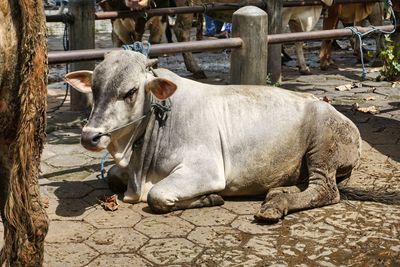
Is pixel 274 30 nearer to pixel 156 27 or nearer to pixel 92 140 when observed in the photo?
pixel 156 27

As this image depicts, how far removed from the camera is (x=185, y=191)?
14.8 feet

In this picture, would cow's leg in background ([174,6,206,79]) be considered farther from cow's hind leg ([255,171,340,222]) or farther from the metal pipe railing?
cow's hind leg ([255,171,340,222])

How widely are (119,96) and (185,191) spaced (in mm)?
755

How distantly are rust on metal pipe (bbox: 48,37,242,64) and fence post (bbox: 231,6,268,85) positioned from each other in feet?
0.26

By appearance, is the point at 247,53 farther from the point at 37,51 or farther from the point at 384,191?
the point at 37,51

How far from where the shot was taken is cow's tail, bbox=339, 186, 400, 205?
477 centimetres

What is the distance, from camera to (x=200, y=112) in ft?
15.7

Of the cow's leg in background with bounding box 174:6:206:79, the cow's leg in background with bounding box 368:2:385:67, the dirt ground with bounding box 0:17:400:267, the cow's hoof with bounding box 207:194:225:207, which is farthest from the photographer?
the cow's leg in background with bounding box 368:2:385:67

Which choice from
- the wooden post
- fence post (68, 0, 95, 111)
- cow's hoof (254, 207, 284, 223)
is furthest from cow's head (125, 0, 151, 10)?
cow's hoof (254, 207, 284, 223)

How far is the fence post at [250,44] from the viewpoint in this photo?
18.7 feet

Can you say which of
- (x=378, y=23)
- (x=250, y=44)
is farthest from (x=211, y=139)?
(x=378, y=23)

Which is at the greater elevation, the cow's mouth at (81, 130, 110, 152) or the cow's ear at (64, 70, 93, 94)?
the cow's ear at (64, 70, 93, 94)

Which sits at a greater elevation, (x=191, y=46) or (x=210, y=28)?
(x=191, y=46)

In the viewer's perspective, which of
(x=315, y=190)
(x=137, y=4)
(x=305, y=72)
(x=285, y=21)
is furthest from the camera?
(x=305, y=72)
